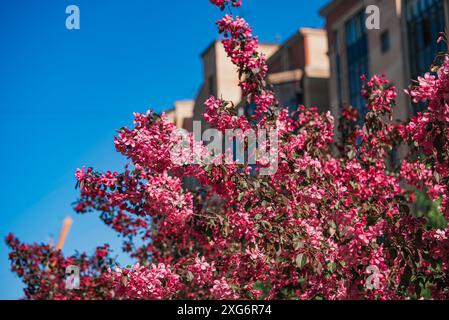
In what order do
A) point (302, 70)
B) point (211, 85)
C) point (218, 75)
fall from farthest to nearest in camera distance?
point (211, 85) < point (218, 75) < point (302, 70)

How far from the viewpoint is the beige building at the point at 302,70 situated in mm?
46625

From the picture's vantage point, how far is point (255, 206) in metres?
7.36

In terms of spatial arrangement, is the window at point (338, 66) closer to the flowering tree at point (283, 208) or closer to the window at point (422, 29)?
the window at point (422, 29)

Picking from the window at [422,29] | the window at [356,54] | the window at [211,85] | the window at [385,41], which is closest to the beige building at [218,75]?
the window at [211,85]

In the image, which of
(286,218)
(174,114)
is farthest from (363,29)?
(286,218)

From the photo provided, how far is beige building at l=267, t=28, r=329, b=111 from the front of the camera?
46.6 metres

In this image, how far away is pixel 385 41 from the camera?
38812 millimetres

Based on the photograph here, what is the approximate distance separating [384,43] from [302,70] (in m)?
9.70

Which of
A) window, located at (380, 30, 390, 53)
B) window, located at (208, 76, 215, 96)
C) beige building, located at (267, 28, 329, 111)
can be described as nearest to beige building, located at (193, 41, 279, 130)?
window, located at (208, 76, 215, 96)

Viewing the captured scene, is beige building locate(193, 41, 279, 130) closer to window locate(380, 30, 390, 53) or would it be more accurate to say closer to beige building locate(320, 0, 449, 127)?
beige building locate(320, 0, 449, 127)

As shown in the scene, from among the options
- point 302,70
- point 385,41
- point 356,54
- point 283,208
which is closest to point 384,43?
point 385,41

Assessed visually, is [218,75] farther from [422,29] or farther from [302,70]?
[422,29]
